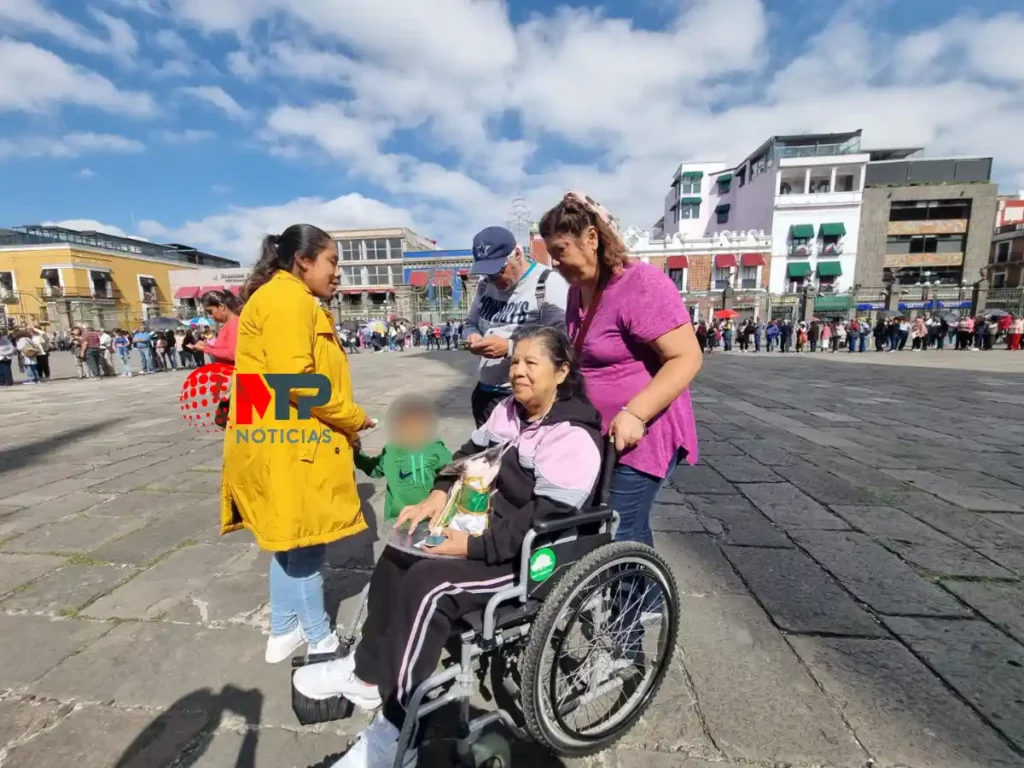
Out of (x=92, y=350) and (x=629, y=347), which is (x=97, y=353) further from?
(x=629, y=347)

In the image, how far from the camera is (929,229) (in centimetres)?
3509

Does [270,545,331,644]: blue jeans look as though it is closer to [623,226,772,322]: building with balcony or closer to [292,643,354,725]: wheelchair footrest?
[292,643,354,725]: wheelchair footrest

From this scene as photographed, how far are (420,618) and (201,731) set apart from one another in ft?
3.07

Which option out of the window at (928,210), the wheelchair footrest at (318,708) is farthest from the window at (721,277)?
the wheelchair footrest at (318,708)

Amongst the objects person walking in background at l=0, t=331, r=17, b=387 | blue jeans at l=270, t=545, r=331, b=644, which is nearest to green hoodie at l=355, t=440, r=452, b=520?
blue jeans at l=270, t=545, r=331, b=644

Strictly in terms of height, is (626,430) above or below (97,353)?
above

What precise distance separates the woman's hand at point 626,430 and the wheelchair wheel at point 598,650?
0.32 m

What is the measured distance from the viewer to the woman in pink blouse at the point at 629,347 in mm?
1538

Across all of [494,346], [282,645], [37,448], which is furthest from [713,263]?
[282,645]

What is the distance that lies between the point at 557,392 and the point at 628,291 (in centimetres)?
40

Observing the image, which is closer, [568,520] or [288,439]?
[568,520]

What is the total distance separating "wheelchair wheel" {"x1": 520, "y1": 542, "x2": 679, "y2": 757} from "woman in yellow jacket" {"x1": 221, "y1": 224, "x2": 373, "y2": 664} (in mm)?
839

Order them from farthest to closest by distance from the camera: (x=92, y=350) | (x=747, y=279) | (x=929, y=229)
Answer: (x=929, y=229) < (x=747, y=279) < (x=92, y=350)

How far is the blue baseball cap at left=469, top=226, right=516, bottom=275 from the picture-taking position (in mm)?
2246
